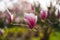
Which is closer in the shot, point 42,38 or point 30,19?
point 30,19

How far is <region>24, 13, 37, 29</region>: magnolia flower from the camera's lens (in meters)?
1.11

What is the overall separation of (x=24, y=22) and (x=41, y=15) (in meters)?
Answer: 0.11

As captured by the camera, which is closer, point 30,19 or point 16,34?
point 30,19

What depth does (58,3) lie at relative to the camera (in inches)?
48.5

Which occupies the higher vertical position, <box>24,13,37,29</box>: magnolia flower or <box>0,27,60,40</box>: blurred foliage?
<box>24,13,37,29</box>: magnolia flower

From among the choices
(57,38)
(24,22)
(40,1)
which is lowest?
(57,38)

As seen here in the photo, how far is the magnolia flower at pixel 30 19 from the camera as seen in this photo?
111cm

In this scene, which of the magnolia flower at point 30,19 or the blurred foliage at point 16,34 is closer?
the magnolia flower at point 30,19

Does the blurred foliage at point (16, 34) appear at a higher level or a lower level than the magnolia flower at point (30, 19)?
lower

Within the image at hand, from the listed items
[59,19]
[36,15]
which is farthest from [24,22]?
[59,19]

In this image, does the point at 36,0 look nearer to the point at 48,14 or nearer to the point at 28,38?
the point at 48,14

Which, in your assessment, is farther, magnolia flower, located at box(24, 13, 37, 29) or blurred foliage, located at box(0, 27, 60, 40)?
blurred foliage, located at box(0, 27, 60, 40)

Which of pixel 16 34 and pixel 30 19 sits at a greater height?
pixel 30 19

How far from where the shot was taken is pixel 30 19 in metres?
1.10
